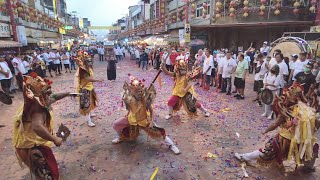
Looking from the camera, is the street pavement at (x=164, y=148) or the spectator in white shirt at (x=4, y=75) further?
the spectator in white shirt at (x=4, y=75)

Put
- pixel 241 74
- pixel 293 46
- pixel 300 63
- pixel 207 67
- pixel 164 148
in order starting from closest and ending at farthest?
pixel 164 148 → pixel 300 63 → pixel 241 74 → pixel 293 46 → pixel 207 67

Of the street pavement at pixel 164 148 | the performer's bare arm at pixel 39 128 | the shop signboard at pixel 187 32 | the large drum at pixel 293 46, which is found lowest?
the street pavement at pixel 164 148

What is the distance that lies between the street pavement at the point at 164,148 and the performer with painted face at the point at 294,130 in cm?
50

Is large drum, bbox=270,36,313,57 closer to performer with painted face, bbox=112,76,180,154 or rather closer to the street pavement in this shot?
the street pavement

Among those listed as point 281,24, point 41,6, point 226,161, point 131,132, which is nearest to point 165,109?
point 131,132

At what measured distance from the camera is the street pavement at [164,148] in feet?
14.3

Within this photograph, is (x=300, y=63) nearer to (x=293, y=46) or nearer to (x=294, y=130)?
(x=293, y=46)

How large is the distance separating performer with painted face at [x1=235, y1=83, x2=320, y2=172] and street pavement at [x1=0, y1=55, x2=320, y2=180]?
504 mm

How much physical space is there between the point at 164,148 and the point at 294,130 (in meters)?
2.57

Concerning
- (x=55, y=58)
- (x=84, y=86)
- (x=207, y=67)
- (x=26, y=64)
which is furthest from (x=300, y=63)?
(x=55, y=58)

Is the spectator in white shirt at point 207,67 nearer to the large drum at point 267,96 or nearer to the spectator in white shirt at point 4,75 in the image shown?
the large drum at point 267,96

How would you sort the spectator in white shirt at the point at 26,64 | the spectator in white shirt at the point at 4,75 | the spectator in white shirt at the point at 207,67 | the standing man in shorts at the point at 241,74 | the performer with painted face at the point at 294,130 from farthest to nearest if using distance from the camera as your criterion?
the spectator in white shirt at the point at 26,64
the spectator in white shirt at the point at 207,67
the spectator in white shirt at the point at 4,75
the standing man in shorts at the point at 241,74
the performer with painted face at the point at 294,130

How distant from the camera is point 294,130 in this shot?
12.5 feet

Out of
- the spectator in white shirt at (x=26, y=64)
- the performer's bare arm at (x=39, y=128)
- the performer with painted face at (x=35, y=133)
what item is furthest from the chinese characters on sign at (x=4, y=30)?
the performer's bare arm at (x=39, y=128)
